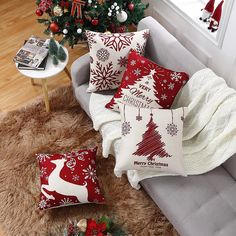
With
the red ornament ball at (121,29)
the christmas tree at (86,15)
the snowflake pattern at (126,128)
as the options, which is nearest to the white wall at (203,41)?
the christmas tree at (86,15)

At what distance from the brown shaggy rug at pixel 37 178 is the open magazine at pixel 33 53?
409 mm

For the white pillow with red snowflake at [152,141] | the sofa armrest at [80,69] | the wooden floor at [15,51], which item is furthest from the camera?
the wooden floor at [15,51]

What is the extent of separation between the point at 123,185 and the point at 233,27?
1.23 m

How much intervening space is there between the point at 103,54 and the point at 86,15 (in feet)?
1.57

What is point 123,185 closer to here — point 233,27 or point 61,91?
point 61,91

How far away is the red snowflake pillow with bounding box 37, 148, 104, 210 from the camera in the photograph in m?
2.26

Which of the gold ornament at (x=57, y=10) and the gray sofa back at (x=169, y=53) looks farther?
the gold ornament at (x=57, y=10)

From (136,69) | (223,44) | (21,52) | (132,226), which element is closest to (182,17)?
(223,44)

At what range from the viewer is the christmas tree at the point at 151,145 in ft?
6.89

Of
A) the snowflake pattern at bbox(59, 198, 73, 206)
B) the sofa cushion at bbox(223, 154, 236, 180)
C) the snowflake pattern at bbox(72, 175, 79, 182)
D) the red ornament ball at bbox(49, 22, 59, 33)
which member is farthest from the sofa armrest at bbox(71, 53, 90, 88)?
the sofa cushion at bbox(223, 154, 236, 180)

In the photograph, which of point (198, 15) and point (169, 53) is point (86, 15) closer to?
point (169, 53)

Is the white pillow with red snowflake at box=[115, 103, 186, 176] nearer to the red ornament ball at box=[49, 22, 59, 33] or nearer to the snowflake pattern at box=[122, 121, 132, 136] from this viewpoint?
the snowflake pattern at box=[122, 121, 132, 136]

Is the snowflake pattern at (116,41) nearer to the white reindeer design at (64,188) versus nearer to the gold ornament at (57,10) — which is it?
the gold ornament at (57,10)

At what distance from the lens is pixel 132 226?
7.66ft
